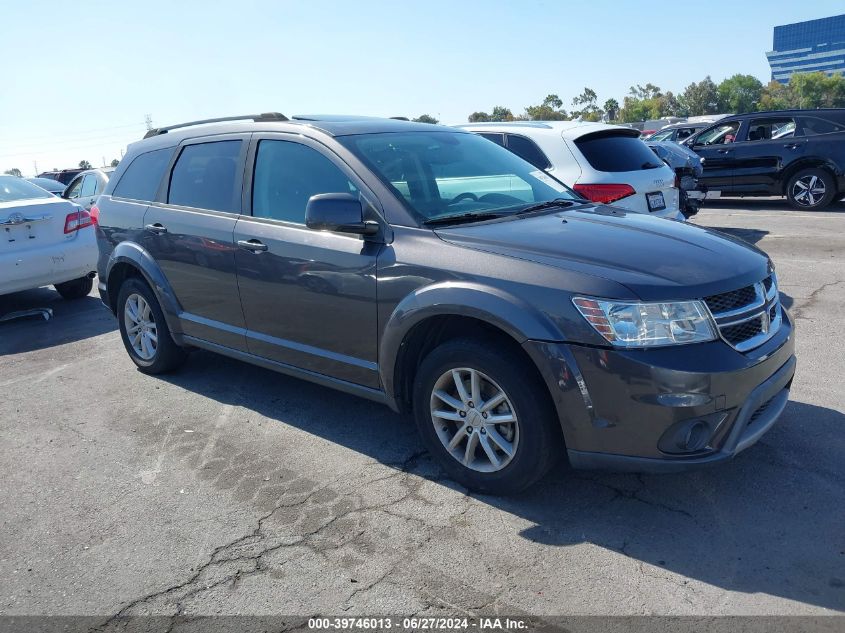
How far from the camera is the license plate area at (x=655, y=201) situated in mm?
7262

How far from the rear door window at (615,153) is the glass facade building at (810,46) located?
195 m

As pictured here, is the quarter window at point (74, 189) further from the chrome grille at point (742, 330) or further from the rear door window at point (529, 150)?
the chrome grille at point (742, 330)

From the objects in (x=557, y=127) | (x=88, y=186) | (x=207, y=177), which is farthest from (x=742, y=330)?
(x=88, y=186)

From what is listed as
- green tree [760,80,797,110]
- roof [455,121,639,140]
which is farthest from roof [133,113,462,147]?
green tree [760,80,797,110]

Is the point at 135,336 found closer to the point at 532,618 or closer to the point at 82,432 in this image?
the point at 82,432

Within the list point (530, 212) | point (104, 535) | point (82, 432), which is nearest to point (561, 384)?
point (530, 212)

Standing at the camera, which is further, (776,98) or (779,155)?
(776,98)

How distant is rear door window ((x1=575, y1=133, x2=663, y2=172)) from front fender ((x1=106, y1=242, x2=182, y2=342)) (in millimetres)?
4005

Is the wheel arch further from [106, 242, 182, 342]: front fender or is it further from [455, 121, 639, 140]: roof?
[455, 121, 639, 140]: roof

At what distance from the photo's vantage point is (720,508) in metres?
3.47

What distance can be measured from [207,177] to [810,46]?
21095 centimetres

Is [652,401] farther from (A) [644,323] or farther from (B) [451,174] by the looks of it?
(B) [451,174]

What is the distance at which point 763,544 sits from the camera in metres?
3.17

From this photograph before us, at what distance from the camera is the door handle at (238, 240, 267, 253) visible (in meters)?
4.48
